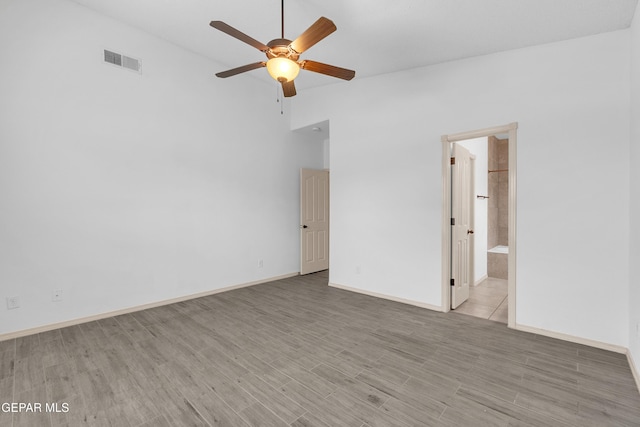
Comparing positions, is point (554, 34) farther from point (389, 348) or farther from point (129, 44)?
point (129, 44)

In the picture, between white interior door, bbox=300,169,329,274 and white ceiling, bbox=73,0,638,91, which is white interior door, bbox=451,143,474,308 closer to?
white ceiling, bbox=73,0,638,91

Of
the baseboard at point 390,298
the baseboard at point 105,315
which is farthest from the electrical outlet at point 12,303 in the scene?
the baseboard at point 390,298

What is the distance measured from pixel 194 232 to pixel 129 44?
2464mm

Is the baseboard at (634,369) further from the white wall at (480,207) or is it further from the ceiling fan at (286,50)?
the ceiling fan at (286,50)

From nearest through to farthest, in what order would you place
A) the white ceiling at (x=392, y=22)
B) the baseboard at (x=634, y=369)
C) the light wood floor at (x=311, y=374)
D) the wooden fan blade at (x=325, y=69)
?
the light wood floor at (x=311, y=374) < the baseboard at (x=634, y=369) < the wooden fan blade at (x=325, y=69) < the white ceiling at (x=392, y=22)

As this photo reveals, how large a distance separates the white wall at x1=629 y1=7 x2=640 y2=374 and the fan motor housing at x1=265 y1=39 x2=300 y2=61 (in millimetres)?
2697

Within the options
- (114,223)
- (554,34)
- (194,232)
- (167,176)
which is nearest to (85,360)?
(114,223)

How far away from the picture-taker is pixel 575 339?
9.25 feet

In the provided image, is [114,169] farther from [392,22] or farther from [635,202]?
[635,202]

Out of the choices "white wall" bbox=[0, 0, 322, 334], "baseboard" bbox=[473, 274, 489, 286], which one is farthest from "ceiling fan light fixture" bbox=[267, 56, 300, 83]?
"baseboard" bbox=[473, 274, 489, 286]

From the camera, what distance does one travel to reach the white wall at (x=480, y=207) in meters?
4.80

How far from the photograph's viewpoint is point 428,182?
374 cm

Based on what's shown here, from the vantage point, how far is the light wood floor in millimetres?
1797

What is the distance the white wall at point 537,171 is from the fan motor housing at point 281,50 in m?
2.12
